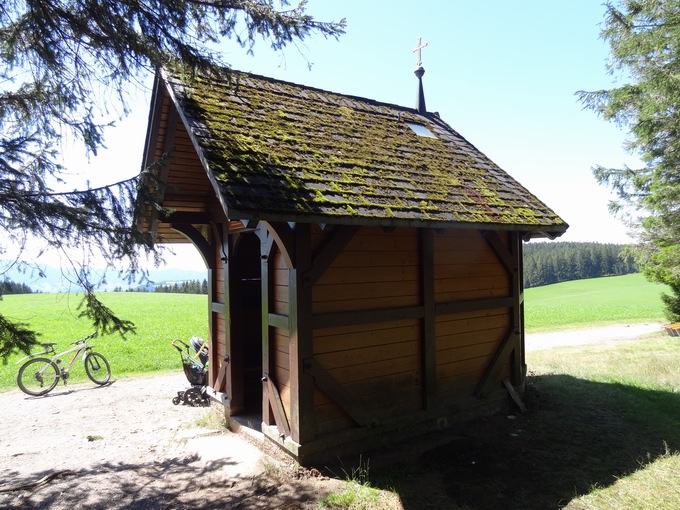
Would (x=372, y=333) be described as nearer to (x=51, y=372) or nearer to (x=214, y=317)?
(x=214, y=317)

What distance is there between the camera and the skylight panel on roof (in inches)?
338

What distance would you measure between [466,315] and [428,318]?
0.91m

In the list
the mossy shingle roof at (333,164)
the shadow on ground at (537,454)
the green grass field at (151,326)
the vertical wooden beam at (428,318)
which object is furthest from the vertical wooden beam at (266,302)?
the green grass field at (151,326)

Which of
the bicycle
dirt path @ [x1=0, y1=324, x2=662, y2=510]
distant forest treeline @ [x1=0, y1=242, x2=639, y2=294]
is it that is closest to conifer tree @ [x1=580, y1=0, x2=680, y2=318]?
dirt path @ [x1=0, y1=324, x2=662, y2=510]

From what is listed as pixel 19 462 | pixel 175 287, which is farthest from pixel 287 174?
pixel 175 287

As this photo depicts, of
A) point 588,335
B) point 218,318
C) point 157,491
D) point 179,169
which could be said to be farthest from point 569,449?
point 588,335

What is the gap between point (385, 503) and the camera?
4.37 meters

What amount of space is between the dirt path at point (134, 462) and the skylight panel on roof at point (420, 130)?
6105 millimetres

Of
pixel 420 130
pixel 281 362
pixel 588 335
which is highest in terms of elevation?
pixel 420 130

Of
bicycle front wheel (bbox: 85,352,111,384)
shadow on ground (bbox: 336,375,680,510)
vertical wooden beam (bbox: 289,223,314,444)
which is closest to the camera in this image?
shadow on ground (bbox: 336,375,680,510)

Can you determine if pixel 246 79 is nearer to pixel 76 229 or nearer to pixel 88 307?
pixel 76 229

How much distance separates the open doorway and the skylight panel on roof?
3.71 m

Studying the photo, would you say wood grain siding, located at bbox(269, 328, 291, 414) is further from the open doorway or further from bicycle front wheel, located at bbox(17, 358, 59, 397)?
bicycle front wheel, located at bbox(17, 358, 59, 397)

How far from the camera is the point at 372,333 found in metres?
5.66
